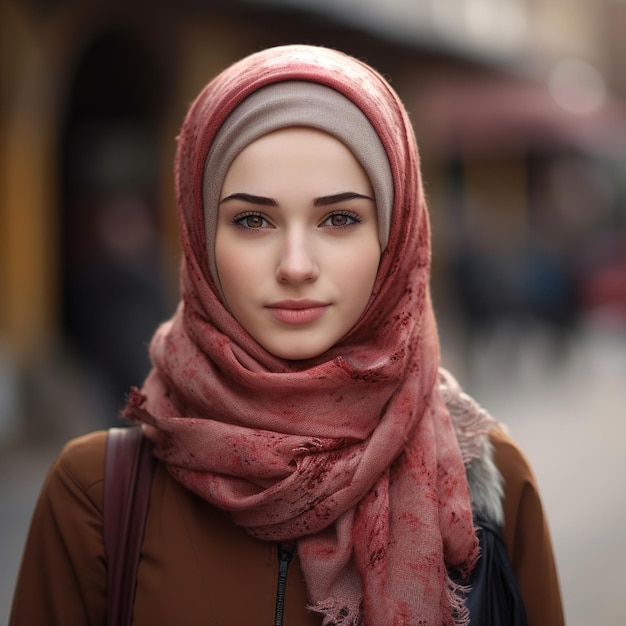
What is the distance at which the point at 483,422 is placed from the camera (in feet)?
7.14

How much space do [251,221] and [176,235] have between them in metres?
7.72

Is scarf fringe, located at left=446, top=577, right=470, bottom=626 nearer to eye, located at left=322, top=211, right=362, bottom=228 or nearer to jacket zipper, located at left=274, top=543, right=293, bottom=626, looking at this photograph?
jacket zipper, located at left=274, top=543, right=293, bottom=626

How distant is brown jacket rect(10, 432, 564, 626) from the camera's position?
6.36ft

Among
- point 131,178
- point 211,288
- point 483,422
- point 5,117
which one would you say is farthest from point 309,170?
point 131,178

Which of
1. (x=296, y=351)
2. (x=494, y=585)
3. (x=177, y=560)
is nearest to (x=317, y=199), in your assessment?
(x=296, y=351)

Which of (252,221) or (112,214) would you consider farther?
(112,214)

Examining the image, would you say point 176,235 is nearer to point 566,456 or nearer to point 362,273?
point 566,456

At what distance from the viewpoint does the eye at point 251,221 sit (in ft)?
6.34

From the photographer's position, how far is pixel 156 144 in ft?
30.6

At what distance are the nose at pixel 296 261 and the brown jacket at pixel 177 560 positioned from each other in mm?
545

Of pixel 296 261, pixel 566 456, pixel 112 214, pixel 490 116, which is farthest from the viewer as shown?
pixel 490 116

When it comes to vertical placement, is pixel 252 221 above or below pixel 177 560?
above

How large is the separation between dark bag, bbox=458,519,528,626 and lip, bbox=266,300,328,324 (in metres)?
0.58

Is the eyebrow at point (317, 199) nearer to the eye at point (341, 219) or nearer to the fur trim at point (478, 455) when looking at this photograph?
the eye at point (341, 219)
